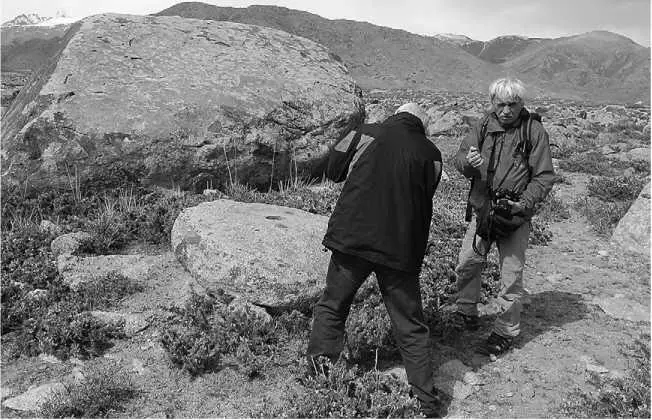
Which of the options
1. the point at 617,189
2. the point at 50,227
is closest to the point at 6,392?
the point at 50,227

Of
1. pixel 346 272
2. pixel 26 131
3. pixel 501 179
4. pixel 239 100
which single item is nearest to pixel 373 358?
pixel 346 272

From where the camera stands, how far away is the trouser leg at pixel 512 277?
17.7 ft

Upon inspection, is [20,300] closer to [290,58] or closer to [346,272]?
[346,272]

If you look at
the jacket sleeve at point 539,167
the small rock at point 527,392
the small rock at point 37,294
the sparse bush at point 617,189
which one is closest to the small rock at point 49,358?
the small rock at point 37,294

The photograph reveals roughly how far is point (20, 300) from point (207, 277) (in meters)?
1.92

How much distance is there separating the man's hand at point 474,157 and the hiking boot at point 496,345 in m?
1.74

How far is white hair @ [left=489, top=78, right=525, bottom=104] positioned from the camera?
198 inches

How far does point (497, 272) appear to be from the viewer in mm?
7184

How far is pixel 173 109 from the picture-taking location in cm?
852

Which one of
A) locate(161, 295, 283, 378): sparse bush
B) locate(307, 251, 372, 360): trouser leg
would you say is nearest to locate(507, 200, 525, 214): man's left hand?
locate(307, 251, 372, 360): trouser leg

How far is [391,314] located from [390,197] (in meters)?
1.02

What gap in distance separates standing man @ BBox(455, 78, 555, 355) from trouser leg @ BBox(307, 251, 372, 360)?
59.1 inches

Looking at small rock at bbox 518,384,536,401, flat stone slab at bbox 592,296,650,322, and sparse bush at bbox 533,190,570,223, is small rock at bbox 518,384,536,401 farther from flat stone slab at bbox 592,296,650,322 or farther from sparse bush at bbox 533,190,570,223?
sparse bush at bbox 533,190,570,223

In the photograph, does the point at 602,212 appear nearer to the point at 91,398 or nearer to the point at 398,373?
the point at 398,373
